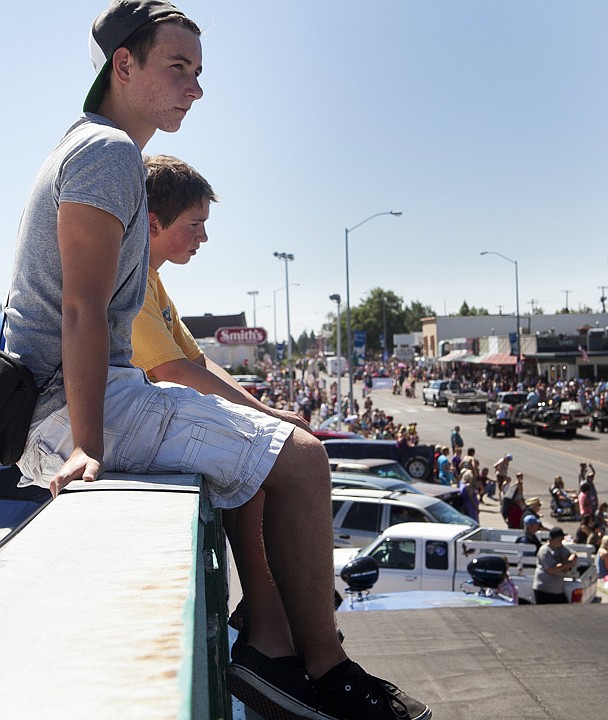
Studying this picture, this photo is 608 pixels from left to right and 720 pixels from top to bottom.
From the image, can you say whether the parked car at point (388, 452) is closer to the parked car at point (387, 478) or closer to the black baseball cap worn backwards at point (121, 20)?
the parked car at point (387, 478)

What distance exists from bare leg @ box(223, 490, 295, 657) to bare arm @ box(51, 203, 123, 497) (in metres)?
0.53

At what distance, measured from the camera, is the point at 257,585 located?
212 centimetres

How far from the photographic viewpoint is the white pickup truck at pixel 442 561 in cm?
1020

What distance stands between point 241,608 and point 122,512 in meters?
1.18

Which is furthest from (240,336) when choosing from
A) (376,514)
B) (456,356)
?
(376,514)

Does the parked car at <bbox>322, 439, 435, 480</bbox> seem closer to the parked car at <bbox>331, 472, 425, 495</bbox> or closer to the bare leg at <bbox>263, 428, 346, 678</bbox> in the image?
the parked car at <bbox>331, 472, 425, 495</bbox>

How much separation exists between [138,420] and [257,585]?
1.87ft

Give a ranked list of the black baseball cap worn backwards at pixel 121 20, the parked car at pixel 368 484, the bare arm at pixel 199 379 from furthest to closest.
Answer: the parked car at pixel 368 484, the bare arm at pixel 199 379, the black baseball cap worn backwards at pixel 121 20

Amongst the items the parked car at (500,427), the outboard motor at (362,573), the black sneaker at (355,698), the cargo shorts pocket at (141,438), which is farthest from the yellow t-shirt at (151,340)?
the parked car at (500,427)

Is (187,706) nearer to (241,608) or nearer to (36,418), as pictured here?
(36,418)

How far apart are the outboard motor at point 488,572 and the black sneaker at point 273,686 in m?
6.34

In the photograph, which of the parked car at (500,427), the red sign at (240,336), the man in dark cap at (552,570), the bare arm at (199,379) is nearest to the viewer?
the bare arm at (199,379)

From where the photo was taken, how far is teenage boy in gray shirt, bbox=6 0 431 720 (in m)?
1.82

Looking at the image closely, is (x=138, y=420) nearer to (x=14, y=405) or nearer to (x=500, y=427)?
(x=14, y=405)
